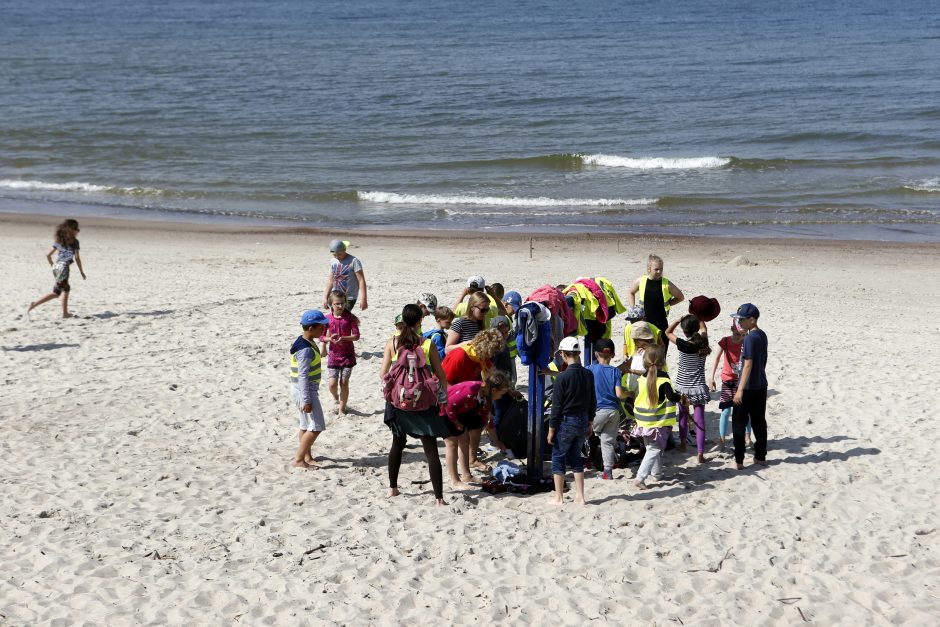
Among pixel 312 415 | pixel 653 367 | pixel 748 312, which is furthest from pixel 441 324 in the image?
pixel 748 312

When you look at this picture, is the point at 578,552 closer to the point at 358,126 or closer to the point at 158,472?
the point at 158,472

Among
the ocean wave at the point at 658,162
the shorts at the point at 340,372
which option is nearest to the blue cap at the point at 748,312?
the shorts at the point at 340,372

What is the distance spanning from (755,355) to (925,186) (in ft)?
68.7

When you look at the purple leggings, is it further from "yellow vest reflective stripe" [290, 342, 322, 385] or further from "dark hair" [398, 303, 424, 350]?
"yellow vest reflective stripe" [290, 342, 322, 385]

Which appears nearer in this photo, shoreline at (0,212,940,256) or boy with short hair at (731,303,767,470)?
boy with short hair at (731,303,767,470)

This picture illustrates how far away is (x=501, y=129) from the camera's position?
34969 millimetres

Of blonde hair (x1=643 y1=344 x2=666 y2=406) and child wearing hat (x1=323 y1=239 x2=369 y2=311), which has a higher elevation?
child wearing hat (x1=323 y1=239 x2=369 y2=311)

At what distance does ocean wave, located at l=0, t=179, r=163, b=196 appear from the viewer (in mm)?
28594

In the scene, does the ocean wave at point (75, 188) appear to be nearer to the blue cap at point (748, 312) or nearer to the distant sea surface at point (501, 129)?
the distant sea surface at point (501, 129)

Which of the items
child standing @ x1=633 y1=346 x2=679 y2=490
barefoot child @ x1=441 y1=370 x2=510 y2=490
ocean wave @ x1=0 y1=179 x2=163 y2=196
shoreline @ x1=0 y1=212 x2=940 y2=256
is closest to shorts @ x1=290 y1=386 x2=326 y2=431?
barefoot child @ x1=441 y1=370 x2=510 y2=490

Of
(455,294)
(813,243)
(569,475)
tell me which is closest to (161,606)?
(569,475)

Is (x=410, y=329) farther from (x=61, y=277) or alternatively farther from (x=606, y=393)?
(x=61, y=277)

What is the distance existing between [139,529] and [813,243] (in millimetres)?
17410

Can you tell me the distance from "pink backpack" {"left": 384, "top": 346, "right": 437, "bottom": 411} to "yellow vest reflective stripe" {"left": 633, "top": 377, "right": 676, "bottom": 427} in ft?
5.46
